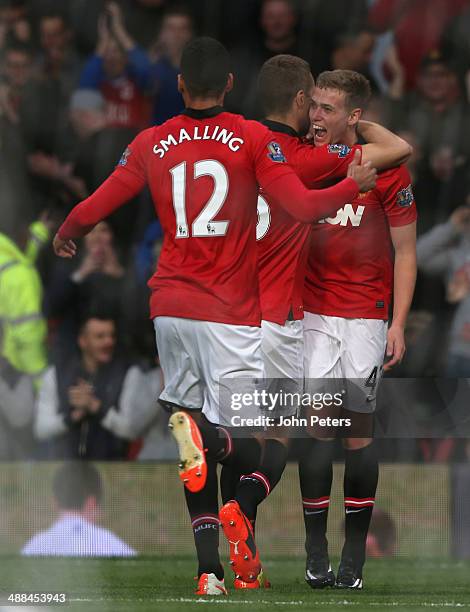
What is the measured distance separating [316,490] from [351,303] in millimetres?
543

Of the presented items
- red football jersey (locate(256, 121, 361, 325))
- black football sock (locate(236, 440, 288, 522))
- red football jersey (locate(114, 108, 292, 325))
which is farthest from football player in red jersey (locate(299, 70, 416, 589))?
red football jersey (locate(114, 108, 292, 325))

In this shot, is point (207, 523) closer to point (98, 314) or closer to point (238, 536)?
point (238, 536)

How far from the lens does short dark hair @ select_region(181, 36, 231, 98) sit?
142 inches


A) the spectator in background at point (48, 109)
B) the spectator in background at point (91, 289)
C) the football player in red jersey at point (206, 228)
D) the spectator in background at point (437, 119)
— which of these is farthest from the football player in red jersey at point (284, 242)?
the spectator in background at point (48, 109)

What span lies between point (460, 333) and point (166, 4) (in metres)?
1.80

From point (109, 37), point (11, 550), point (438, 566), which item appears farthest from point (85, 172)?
point (438, 566)

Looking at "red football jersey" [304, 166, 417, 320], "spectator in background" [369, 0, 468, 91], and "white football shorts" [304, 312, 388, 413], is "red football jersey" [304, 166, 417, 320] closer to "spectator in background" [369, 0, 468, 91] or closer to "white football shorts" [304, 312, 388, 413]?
"white football shorts" [304, 312, 388, 413]

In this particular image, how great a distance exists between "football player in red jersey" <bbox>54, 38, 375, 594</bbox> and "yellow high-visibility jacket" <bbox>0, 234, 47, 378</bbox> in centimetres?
158

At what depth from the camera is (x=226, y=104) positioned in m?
5.95

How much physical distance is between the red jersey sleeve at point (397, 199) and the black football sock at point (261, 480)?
74cm

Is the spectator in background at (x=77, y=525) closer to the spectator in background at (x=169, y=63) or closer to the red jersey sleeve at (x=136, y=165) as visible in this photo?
the spectator in background at (x=169, y=63)

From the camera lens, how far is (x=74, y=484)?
5387 millimetres

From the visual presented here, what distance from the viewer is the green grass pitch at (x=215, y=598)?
11.3 feet

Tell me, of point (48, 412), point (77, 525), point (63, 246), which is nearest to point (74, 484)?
point (77, 525)
